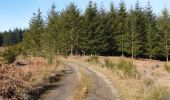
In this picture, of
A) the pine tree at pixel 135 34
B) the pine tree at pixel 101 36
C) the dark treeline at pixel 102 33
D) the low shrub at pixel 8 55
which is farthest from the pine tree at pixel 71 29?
the low shrub at pixel 8 55

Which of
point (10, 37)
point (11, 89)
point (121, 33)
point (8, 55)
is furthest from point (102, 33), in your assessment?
point (10, 37)

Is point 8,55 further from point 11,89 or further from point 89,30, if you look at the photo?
point 89,30

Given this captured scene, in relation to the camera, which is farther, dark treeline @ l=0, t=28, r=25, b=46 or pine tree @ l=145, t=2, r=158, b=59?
dark treeline @ l=0, t=28, r=25, b=46

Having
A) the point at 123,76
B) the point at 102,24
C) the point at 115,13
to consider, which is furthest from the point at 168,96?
the point at 115,13

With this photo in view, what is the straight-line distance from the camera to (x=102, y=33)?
250ft

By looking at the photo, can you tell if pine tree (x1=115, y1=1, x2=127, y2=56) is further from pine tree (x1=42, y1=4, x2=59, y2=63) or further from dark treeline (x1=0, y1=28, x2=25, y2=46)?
dark treeline (x1=0, y1=28, x2=25, y2=46)

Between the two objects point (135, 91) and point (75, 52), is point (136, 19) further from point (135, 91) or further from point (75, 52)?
point (135, 91)

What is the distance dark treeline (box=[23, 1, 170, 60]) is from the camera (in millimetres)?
75312

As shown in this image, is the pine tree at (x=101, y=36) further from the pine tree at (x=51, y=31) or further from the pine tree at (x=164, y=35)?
the pine tree at (x=164, y=35)

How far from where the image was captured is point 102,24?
77375mm

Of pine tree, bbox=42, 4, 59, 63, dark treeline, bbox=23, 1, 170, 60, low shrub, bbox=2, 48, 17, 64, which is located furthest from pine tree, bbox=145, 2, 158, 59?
low shrub, bbox=2, 48, 17, 64

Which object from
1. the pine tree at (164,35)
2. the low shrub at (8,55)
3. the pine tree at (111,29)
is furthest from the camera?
the pine tree at (111,29)

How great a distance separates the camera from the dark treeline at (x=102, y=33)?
2965 inches

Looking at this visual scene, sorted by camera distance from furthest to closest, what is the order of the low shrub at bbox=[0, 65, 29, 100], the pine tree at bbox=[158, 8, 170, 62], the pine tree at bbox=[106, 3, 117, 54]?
the pine tree at bbox=[106, 3, 117, 54] < the pine tree at bbox=[158, 8, 170, 62] < the low shrub at bbox=[0, 65, 29, 100]
